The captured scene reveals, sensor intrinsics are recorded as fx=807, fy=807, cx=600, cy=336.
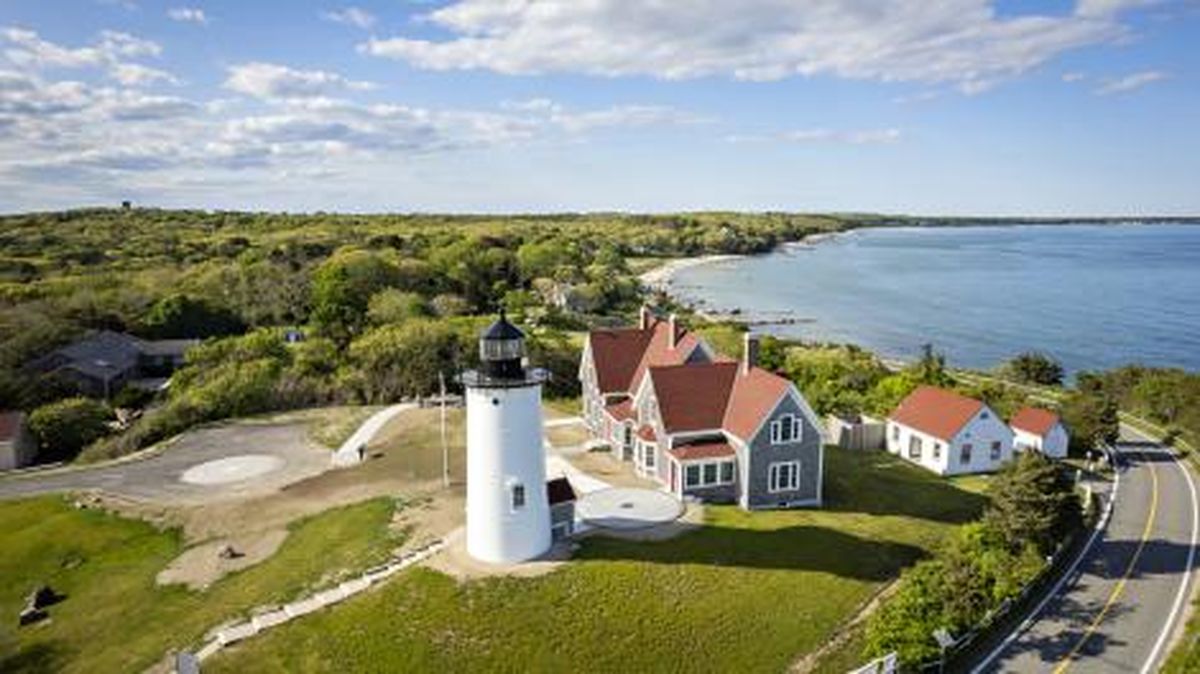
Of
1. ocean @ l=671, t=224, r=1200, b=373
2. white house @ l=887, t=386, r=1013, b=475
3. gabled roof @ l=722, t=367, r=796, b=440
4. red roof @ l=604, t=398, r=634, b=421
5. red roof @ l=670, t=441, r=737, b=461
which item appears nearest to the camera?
gabled roof @ l=722, t=367, r=796, b=440

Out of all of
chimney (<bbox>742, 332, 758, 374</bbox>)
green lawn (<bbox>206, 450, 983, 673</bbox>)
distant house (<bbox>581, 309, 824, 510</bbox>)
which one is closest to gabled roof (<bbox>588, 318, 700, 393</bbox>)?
distant house (<bbox>581, 309, 824, 510</bbox>)

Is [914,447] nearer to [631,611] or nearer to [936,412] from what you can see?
[936,412]

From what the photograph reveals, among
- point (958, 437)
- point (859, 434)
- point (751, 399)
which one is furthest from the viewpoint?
point (859, 434)

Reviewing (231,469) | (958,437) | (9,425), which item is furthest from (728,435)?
(9,425)

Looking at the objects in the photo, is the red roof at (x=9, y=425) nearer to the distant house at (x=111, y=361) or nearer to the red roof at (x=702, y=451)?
the distant house at (x=111, y=361)

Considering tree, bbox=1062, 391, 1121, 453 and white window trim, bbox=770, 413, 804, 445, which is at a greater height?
white window trim, bbox=770, 413, 804, 445

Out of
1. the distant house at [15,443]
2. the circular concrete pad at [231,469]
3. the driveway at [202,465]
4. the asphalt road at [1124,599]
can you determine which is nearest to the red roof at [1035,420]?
the asphalt road at [1124,599]

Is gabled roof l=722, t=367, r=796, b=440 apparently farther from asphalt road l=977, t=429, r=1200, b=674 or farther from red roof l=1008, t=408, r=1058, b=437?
red roof l=1008, t=408, r=1058, b=437
